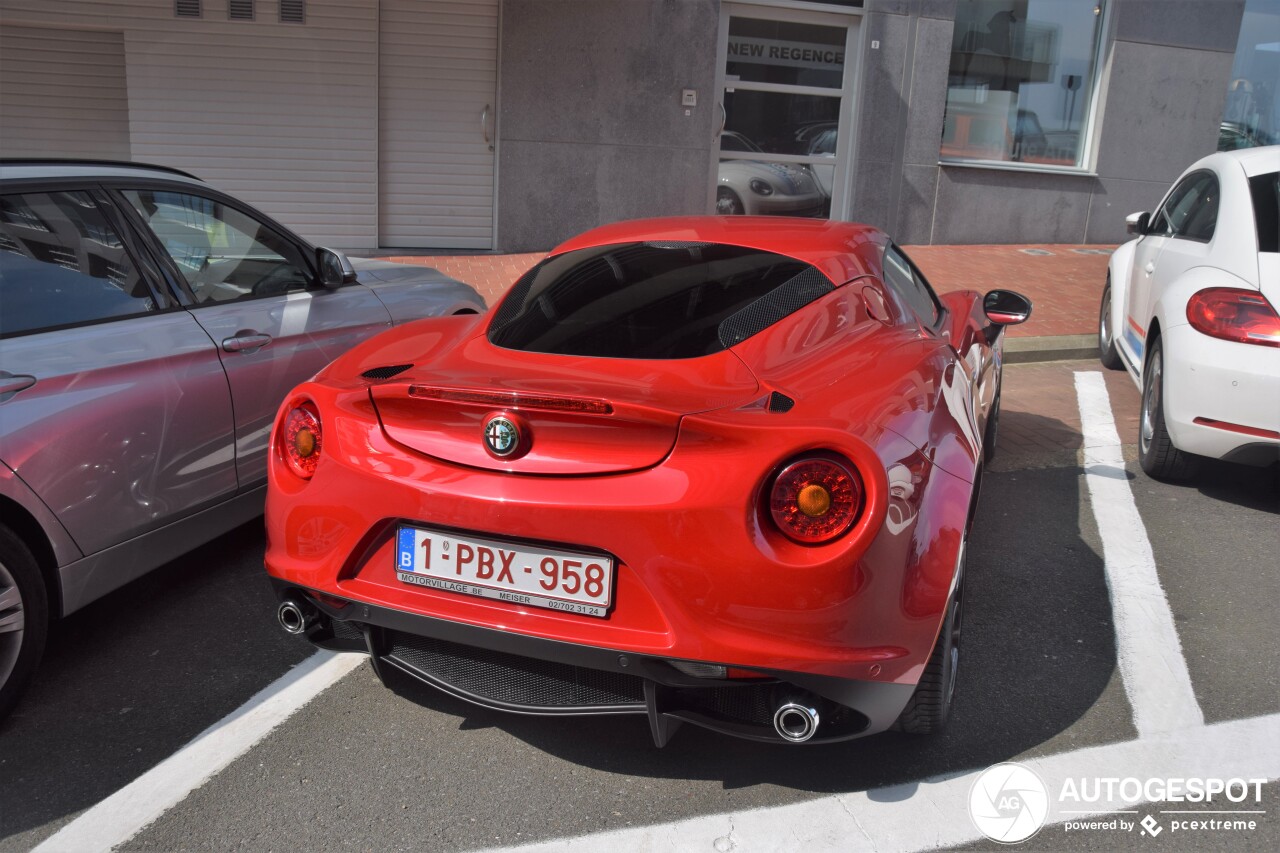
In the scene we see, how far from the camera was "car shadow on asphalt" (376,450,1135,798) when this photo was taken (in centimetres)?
284

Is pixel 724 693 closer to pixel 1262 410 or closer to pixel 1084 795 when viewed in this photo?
pixel 1084 795

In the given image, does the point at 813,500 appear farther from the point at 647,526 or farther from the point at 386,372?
the point at 386,372

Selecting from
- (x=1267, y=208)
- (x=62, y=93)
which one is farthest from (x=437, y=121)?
(x=1267, y=208)

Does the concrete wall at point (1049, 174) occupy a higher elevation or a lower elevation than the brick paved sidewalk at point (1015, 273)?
higher

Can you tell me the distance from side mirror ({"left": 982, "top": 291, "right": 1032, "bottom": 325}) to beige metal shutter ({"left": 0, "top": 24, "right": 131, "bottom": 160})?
9.54 metres

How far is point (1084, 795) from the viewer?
108 inches

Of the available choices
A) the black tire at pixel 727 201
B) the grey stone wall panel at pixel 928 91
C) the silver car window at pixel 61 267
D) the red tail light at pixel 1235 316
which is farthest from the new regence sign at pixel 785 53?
the silver car window at pixel 61 267

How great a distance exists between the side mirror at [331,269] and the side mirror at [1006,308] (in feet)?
8.77

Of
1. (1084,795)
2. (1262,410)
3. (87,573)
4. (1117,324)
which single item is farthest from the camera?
(1117,324)

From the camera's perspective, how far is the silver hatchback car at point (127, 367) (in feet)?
9.81

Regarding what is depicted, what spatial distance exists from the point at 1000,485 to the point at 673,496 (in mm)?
3261

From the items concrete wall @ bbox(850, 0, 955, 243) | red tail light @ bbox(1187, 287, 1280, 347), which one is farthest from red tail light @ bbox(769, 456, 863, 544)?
concrete wall @ bbox(850, 0, 955, 243)

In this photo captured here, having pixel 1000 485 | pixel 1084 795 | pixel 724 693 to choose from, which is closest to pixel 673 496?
pixel 724 693

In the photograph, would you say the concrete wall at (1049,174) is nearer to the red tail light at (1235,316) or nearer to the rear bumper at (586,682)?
the red tail light at (1235,316)
